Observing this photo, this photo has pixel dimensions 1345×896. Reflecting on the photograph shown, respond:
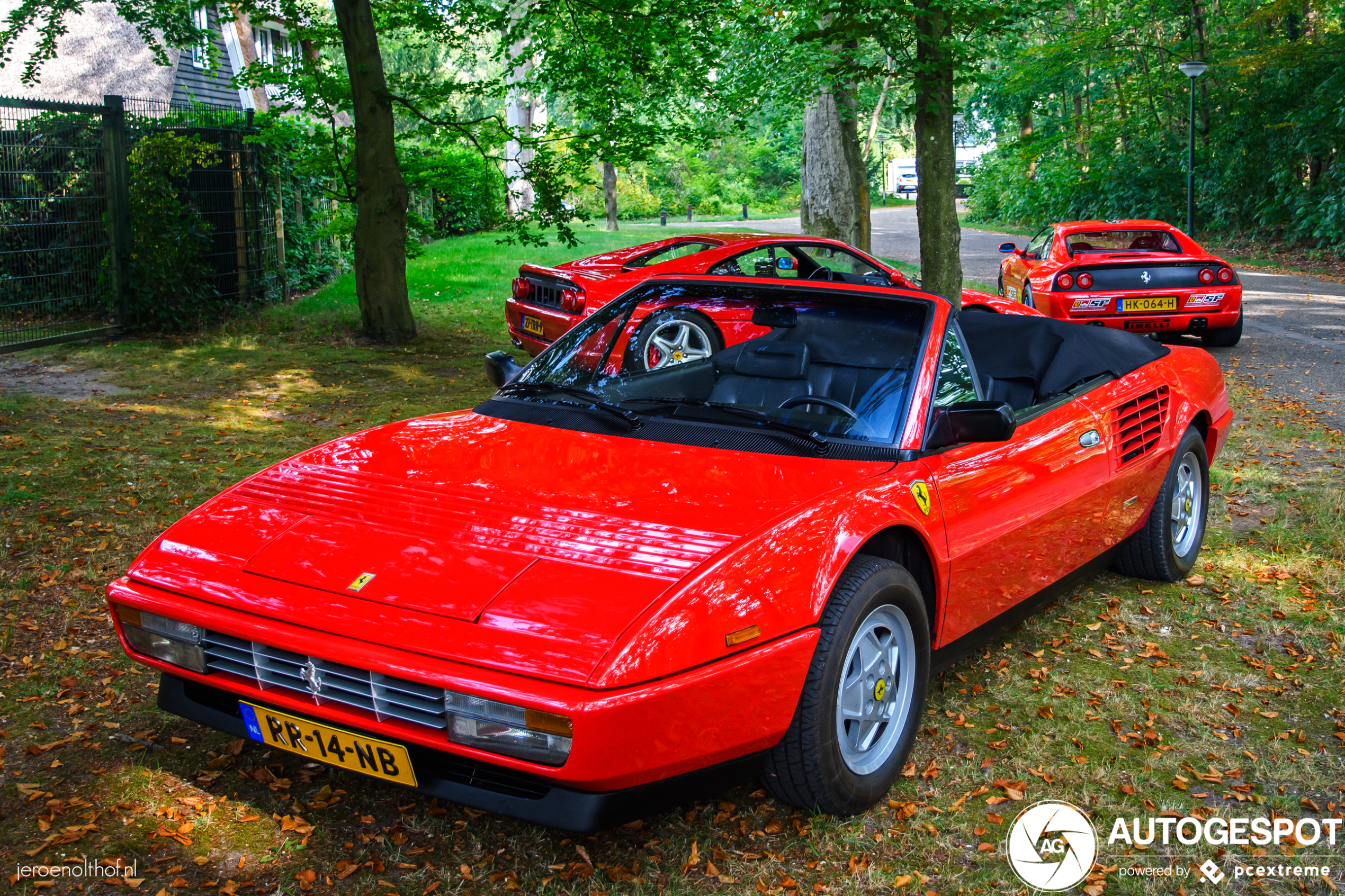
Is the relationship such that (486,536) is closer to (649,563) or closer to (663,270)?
(649,563)

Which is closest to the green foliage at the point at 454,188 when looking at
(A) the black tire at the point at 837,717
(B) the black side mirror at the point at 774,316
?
(B) the black side mirror at the point at 774,316

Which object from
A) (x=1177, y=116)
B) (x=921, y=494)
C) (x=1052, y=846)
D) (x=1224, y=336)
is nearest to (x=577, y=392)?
(x=921, y=494)

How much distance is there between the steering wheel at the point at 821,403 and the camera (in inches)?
141

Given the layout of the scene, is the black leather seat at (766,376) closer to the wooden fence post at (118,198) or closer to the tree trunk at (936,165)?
the tree trunk at (936,165)

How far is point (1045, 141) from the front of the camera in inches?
1394

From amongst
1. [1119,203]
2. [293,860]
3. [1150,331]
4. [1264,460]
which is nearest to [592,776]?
[293,860]

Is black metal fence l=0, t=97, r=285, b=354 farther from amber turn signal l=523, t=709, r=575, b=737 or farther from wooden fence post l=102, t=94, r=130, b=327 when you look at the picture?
amber turn signal l=523, t=709, r=575, b=737

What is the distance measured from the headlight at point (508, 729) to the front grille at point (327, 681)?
0.04 meters

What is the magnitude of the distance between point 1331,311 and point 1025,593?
46.5 feet

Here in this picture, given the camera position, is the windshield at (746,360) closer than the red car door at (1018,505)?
No

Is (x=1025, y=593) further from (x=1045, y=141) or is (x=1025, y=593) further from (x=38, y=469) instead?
(x=1045, y=141)

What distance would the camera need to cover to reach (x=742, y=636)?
2609 millimetres

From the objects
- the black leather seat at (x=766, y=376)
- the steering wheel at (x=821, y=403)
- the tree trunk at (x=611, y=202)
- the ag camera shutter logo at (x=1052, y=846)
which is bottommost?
the ag camera shutter logo at (x=1052, y=846)

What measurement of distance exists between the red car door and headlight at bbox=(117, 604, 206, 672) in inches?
83.9
